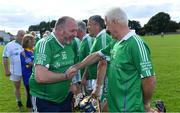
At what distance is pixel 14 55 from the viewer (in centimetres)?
1261

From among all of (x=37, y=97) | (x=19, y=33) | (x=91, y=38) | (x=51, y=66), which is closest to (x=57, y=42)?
(x=51, y=66)

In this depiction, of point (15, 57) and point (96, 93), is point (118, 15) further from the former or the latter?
point (15, 57)

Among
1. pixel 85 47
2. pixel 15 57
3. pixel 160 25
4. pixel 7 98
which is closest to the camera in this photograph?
pixel 85 47

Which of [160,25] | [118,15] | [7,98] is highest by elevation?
[160,25]

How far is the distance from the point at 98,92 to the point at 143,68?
2.45 m

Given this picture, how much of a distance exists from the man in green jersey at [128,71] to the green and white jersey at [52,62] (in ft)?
3.00

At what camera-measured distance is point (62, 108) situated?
668 centimetres

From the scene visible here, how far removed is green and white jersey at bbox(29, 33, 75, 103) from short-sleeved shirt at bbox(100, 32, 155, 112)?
98cm

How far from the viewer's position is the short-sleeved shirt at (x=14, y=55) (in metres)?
12.5

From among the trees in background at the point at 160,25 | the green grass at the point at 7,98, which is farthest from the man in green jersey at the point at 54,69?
the trees in background at the point at 160,25

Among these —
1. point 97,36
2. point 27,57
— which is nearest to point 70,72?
point 97,36

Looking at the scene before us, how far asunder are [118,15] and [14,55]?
24.4 feet

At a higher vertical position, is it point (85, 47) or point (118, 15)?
point (118, 15)

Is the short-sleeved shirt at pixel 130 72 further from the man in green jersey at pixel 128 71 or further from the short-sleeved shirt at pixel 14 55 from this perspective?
the short-sleeved shirt at pixel 14 55
